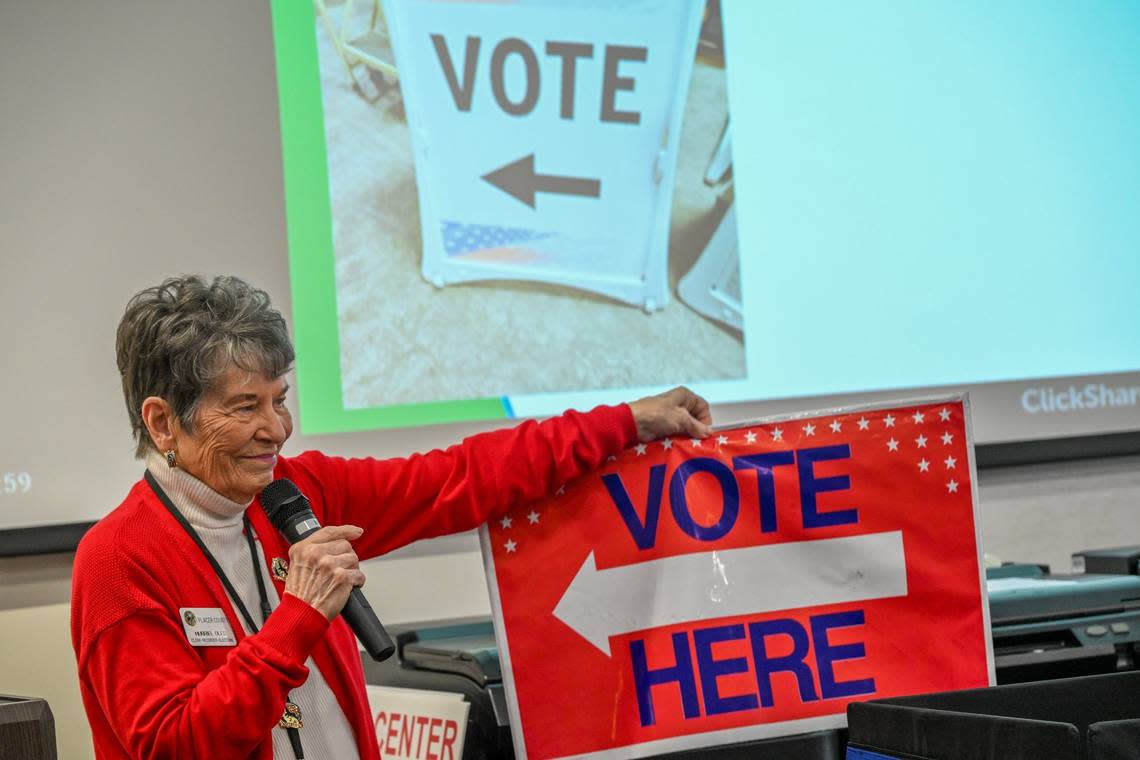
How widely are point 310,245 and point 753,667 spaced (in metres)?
1.71

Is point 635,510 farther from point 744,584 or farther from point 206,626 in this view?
point 206,626

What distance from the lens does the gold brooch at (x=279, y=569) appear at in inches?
73.3

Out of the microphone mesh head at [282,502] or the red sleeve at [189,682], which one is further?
the microphone mesh head at [282,502]

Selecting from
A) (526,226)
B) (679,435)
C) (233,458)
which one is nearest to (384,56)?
(526,226)

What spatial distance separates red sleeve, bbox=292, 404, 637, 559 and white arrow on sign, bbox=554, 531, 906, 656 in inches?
7.7

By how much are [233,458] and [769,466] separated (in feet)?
3.22

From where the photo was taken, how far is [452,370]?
3.35 m

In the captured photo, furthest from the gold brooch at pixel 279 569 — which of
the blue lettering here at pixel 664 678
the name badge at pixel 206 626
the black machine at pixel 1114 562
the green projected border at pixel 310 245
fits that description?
the black machine at pixel 1114 562

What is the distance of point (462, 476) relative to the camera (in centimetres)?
218

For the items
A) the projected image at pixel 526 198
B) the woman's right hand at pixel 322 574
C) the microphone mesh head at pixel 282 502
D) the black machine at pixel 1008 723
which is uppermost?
the projected image at pixel 526 198

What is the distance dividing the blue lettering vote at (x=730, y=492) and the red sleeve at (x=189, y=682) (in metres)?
0.74

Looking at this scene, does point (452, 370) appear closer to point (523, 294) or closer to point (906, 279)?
point (523, 294)

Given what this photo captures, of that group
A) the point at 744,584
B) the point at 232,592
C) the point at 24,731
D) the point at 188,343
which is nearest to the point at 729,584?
the point at 744,584

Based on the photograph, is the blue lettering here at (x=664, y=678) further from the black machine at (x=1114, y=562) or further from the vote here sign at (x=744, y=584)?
the black machine at (x=1114, y=562)
